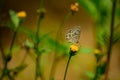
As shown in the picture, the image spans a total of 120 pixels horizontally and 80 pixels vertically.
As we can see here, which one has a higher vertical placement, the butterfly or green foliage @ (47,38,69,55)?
the butterfly

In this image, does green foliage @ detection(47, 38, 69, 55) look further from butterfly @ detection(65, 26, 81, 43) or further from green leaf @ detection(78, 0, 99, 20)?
butterfly @ detection(65, 26, 81, 43)

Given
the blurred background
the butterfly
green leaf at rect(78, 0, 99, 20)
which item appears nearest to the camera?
the butterfly

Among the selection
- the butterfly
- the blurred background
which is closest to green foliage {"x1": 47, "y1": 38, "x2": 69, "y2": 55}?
the blurred background

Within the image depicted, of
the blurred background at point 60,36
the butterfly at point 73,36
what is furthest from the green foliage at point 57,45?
the butterfly at point 73,36

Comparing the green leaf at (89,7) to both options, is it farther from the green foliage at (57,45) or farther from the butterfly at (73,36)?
the butterfly at (73,36)

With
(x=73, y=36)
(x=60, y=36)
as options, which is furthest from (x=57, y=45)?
(x=73, y=36)

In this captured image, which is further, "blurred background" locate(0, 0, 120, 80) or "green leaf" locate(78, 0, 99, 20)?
"blurred background" locate(0, 0, 120, 80)

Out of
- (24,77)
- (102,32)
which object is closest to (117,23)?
(102,32)

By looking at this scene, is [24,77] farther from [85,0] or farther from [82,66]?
[85,0]
